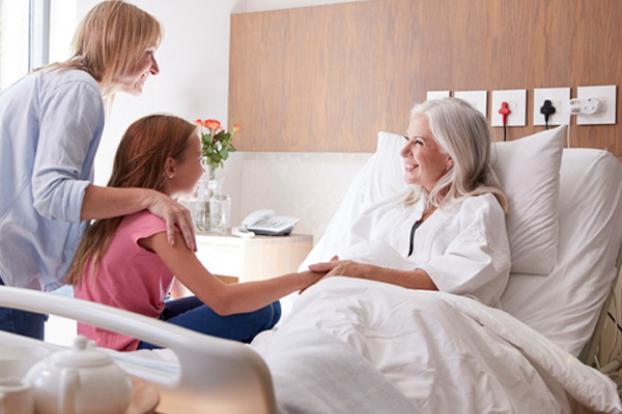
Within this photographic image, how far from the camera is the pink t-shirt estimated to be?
1626 millimetres

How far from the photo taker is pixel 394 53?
304cm

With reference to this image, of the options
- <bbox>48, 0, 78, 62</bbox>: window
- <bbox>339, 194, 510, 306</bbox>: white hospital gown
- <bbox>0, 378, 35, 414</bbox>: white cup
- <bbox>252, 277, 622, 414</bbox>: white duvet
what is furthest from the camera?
<bbox>48, 0, 78, 62</bbox>: window

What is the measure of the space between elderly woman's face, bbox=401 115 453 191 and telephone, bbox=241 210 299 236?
2.94ft

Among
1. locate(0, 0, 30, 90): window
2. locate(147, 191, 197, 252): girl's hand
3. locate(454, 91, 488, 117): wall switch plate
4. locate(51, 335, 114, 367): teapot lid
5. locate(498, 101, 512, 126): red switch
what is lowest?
locate(51, 335, 114, 367): teapot lid

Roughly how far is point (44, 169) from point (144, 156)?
0.74ft

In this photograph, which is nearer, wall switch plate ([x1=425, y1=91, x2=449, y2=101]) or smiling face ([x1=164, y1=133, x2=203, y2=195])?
smiling face ([x1=164, y1=133, x2=203, y2=195])

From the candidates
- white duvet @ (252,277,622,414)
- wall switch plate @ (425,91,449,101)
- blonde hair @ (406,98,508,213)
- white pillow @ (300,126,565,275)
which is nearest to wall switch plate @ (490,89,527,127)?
wall switch plate @ (425,91,449,101)

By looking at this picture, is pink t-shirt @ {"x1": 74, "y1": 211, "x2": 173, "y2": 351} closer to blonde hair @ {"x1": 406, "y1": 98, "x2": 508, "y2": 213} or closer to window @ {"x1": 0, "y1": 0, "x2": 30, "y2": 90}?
blonde hair @ {"x1": 406, "y1": 98, "x2": 508, "y2": 213}

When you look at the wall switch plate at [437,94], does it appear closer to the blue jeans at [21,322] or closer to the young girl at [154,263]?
the young girl at [154,263]

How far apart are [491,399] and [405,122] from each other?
1720 mm

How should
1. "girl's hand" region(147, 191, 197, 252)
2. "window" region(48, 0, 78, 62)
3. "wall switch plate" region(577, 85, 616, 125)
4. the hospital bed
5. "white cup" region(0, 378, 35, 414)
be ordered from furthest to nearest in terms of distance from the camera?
"window" region(48, 0, 78, 62)
"wall switch plate" region(577, 85, 616, 125)
"girl's hand" region(147, 191, 197, 252)
the hospital bed
"white cup" region(0, 378, 35, 414)

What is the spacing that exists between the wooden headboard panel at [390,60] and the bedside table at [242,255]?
0.51 metres

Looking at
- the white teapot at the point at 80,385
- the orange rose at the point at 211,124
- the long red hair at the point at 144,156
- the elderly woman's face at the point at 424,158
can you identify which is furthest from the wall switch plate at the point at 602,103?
the white teapot at the point at 80,385

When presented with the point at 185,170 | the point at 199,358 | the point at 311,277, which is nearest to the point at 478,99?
the point at 311,277
